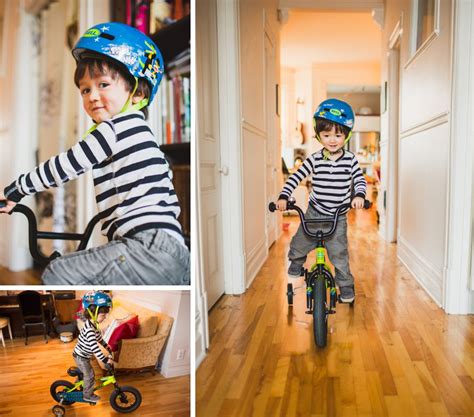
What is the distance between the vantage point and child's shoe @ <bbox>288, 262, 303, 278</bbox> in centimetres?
189

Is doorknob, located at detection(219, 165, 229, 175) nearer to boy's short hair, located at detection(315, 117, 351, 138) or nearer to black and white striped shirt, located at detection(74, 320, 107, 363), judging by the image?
boy's short hair, located at detection(315, 117, 351, 138)

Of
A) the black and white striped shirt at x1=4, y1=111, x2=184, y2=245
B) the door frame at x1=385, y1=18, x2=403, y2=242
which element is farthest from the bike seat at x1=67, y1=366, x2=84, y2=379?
the door frame at x1=385, y1=18, x2=403, y2=242

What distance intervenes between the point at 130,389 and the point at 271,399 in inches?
18.3

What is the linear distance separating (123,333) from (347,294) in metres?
0.92

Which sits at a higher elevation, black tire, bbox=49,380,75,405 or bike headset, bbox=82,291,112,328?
bike headset, bbox=82,291,112,328

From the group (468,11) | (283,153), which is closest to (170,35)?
(283,153)

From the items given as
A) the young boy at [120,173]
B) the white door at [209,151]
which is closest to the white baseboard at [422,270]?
the white door at [209,151]

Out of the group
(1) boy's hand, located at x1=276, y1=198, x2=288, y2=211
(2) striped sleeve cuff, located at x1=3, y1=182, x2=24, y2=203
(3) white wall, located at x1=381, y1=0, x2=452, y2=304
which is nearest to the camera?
(2) striped sleeve cuff, located at x1=3, y1=182, x2=24, y2=203

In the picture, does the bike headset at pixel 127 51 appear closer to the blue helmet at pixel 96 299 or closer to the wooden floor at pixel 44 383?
the blue helmet at pixel 96 299

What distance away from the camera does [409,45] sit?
2.00 m

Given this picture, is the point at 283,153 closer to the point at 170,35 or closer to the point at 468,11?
the point at 170,35

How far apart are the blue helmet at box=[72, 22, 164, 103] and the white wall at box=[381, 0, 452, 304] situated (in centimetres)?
104

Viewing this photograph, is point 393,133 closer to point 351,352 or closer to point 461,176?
point 461,176

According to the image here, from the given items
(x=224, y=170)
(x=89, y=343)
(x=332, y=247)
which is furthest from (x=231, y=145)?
(x=89, y=343)
